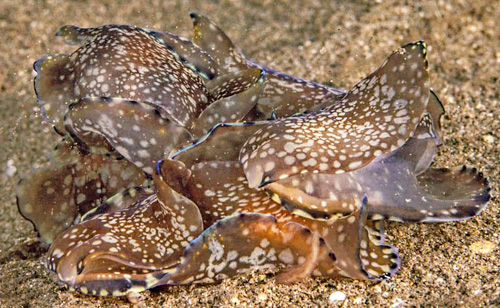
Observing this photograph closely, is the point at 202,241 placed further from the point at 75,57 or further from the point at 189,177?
the point at 75,57

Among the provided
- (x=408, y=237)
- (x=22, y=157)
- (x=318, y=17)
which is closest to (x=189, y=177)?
(x=408, y=237)

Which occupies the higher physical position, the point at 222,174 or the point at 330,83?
the point at 222,174

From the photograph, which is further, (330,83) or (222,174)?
(330,83)

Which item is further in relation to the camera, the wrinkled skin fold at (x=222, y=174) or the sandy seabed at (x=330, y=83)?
the sandy seabed at (x=330, y=83)

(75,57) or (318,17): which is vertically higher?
(75,57)

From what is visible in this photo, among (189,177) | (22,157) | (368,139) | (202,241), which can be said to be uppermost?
(368,139)
